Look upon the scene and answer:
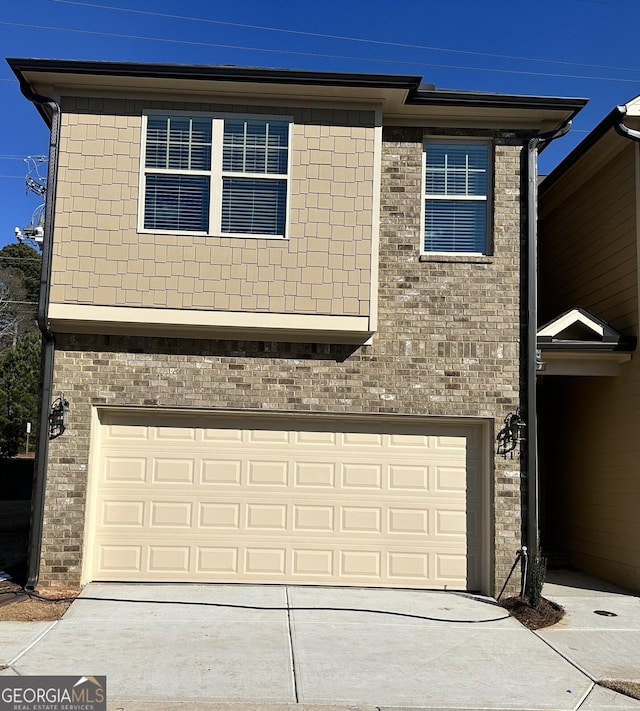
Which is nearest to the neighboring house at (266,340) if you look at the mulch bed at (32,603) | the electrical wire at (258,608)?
the mulch bed at (32,603)

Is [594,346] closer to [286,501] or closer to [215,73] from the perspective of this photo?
[286,501]

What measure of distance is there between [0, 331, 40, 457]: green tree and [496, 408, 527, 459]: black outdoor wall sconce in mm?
21203

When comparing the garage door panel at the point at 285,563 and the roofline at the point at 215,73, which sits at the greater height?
the roofline at the point at 215,73

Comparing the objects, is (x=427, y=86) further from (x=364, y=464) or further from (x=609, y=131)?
(x=364, y=464)

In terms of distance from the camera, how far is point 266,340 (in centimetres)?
975

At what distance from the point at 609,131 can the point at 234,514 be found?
7213mm

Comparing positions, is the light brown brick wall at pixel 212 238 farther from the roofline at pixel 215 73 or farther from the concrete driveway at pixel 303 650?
the concrete driveway at pixel 303 650

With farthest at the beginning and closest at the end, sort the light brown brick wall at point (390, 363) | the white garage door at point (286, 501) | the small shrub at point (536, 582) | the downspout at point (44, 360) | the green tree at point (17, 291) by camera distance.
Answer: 1. the green tree at point (17, 291)
2. the white garage door at point (286, 501)
3. the light brown brick wall at point (390, 363)
4. the downspout at point (44, 360)
5. the small shrub at point (536, 582)

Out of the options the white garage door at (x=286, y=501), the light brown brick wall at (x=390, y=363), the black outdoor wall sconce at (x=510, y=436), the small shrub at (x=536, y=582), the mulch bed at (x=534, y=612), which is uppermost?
the light brown brick wall at (x=390, y=363)

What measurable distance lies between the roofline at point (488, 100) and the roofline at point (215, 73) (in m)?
0.46

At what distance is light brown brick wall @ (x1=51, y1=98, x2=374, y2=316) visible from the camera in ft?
31.0

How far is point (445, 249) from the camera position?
1020 cm

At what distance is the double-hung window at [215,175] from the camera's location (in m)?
9.66

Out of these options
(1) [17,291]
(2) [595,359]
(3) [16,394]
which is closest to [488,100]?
(2) [595,359]
